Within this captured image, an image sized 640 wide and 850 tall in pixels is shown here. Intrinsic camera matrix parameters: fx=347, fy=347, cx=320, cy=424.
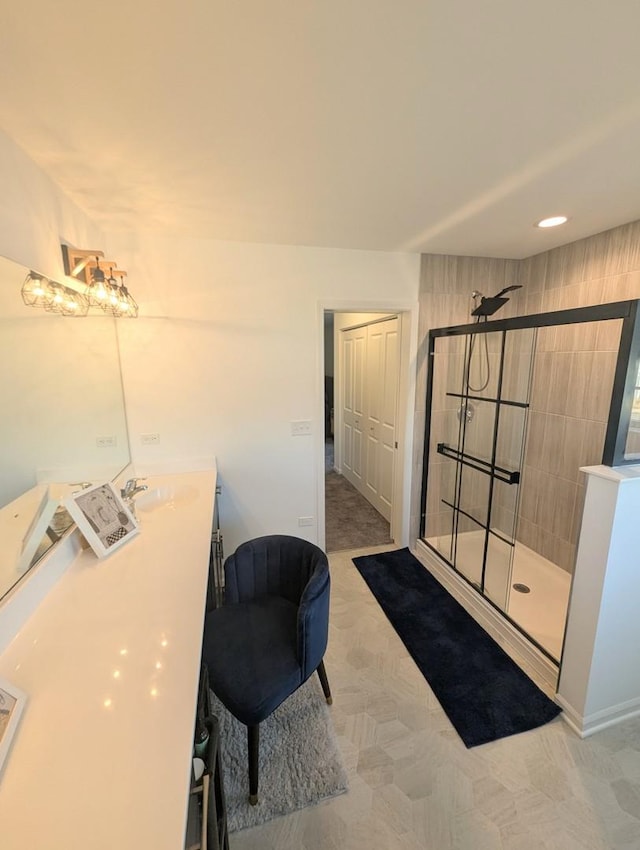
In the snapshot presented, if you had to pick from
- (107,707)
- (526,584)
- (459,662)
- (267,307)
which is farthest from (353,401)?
(107,707)

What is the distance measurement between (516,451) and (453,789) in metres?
1.67

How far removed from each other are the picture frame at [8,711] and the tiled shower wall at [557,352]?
267 centimetres

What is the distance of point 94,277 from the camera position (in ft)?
5.75

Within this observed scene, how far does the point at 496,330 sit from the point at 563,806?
89.2 inches

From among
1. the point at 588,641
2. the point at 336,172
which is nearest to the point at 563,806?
the point at 588,641

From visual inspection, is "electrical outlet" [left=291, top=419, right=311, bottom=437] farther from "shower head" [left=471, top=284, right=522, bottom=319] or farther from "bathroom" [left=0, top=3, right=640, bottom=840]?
"shower head" [left=471, top=284, right=522, bottom=319]

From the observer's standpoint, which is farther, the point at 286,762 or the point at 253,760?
the point at 286,762

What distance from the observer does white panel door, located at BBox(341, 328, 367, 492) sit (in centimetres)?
410

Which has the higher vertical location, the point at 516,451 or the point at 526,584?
the point at 516,451

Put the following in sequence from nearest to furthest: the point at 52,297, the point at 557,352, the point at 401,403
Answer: the point at 52,297 < the point at 557,352 < the point at 401,403

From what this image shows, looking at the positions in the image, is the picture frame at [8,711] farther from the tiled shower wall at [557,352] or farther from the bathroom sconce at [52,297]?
the tiled shower wall at [557,352]

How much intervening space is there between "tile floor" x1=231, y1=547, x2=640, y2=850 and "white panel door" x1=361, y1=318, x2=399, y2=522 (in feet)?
6.50

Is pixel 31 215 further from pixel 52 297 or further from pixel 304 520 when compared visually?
pixel 304 520

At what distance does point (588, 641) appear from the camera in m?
1.58
